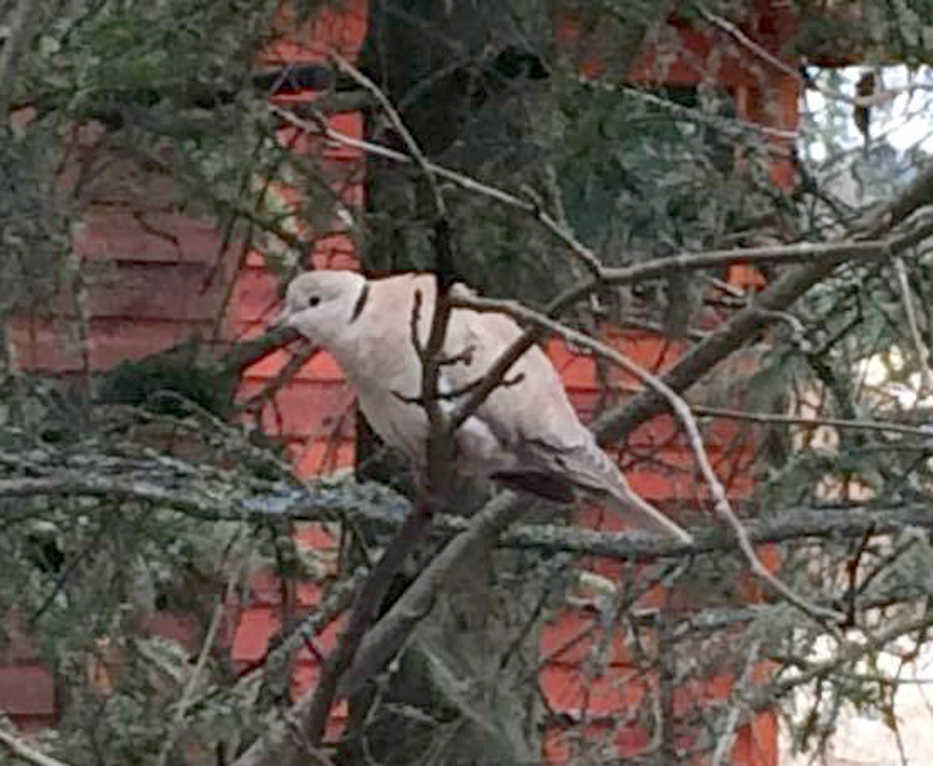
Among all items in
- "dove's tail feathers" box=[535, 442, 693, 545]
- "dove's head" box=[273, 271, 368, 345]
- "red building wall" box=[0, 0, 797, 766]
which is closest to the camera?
"dove's tail feathers" box=[535, 442, 693, 545]

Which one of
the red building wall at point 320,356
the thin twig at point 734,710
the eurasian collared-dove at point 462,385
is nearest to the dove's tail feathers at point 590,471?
the eurasian collared-dove at point 462,385

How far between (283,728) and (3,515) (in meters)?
0.40

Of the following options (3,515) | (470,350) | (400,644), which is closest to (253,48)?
(3,515)

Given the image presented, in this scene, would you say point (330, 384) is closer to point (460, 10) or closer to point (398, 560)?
point (460, 10)

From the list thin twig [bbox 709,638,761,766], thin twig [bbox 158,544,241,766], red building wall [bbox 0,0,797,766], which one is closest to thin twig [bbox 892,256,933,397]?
thin twig [bbox 709,638,761,766]

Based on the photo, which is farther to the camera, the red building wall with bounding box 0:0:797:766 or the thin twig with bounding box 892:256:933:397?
the red building wall with bounding box 0:0:797:766

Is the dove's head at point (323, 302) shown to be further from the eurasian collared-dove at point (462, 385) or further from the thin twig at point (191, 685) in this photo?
the thin twig at point (191, 685)

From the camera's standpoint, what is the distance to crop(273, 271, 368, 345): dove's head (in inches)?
86.7

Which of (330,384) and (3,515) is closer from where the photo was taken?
(3,515)

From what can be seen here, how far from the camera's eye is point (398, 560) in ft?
5.11

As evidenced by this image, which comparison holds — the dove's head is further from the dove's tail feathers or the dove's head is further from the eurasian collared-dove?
the dove's tail feathers

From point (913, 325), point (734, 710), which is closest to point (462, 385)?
point (913, 325)

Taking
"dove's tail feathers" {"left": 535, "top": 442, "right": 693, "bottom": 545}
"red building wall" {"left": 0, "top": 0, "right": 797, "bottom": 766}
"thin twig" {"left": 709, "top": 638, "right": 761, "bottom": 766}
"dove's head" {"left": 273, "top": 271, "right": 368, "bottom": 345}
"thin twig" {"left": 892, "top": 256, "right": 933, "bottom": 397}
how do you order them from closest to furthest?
Result: "thin twig" {"left": 892, "top": 256, "right": 933, "bottom": 397} < "dove's tail feathers" {"left": 535, "top": 442, "right": 693, "bottom": 545} < "dove's head" {"left": 273, "top": 271, "right": 368, "bottom": 345} < "thin twig" {"left": 709, "top": 638, "right": 761, "bottom": 766} < "red building wall" {"left": 0, "top": 0, "right": 797, "bottom": 766}

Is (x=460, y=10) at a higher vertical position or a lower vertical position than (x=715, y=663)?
higher
